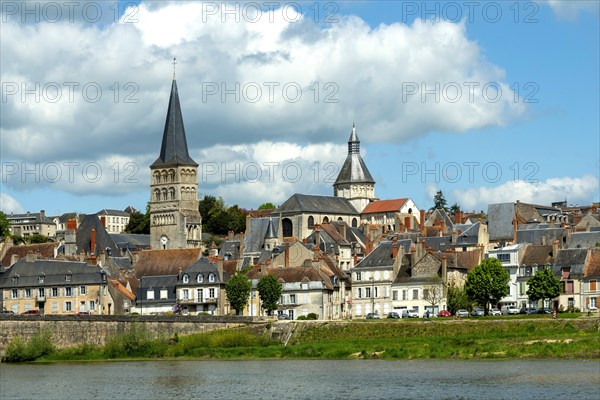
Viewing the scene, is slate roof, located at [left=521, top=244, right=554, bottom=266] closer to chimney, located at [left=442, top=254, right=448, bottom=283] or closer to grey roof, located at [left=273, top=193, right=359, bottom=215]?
chimney, located at [left=442, top=254, right=448, bottom=283]

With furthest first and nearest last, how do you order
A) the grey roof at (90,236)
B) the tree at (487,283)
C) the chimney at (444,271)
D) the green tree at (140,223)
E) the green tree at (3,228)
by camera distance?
the green tree at (140,223) < the green tree at (3,228) < the grey roof at (90,236) < the chimney at (444,271) < the tree at (487,283)

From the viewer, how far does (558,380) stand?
2221 inches

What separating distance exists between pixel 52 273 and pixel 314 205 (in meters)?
62.3

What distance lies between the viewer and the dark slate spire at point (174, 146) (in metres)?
150

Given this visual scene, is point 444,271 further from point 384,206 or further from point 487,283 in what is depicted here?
point 384,206

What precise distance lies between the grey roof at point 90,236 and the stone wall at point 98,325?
46.1m

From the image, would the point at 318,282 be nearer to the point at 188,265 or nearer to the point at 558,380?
the point at 188,265

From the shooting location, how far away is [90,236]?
132 m

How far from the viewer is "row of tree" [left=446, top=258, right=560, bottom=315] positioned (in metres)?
85.2

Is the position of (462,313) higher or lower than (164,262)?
lower

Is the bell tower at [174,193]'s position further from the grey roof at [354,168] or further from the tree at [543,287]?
the tree at [543,287]

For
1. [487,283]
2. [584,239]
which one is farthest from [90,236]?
[487,283]

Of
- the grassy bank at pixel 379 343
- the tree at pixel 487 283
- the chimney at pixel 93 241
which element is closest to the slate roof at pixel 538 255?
the tree at pixel 487 283

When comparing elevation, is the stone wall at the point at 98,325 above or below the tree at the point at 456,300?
below
